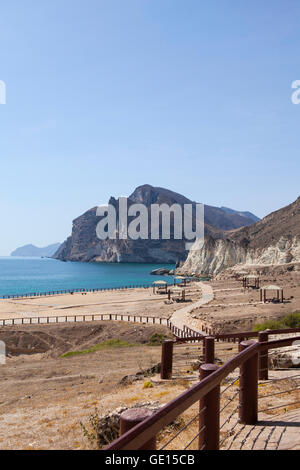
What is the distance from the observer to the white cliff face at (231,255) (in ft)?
309

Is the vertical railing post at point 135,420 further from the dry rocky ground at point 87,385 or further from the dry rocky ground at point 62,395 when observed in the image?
the dry rocky ground at point 62,395

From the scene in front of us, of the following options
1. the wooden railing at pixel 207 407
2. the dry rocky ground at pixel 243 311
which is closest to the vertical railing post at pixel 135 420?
the wooden railing at pixel 207 407

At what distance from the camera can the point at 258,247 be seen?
11238 cm

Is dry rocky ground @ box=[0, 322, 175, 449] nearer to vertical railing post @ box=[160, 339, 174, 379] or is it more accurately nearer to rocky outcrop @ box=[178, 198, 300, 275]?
vertical railing post @ box=[160, 339, 174, 379]

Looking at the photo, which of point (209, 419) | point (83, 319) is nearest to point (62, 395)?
point (209, 419)

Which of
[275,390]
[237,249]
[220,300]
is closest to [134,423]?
[275,390]

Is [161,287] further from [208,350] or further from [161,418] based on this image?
[161,418]

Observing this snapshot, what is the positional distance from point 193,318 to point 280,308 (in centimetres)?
860

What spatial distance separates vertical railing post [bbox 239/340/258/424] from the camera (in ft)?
16.6

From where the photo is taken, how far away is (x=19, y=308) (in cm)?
5212

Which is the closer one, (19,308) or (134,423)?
(134,423)

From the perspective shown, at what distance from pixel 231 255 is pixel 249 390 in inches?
4748
